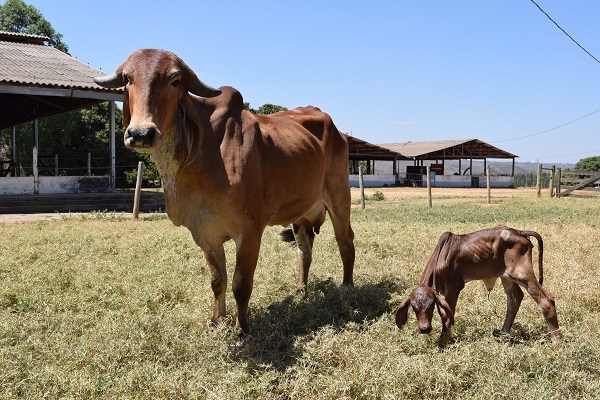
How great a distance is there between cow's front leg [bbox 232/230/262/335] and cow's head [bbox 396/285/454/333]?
1225 millimetres

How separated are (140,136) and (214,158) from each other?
96cm

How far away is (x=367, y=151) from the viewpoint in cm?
4419

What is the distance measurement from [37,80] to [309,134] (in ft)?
41.6

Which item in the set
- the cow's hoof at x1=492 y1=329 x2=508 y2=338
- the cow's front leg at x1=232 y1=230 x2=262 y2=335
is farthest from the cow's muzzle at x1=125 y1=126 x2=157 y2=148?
the cow's hoof at x1=492 y1=329 x2=508 y2=338

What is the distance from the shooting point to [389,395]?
3377 millimetres

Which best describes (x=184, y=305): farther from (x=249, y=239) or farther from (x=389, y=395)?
(x=389, y=395)

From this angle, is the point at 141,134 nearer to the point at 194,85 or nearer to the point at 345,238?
the point at 194,85

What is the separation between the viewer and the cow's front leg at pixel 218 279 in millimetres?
4906

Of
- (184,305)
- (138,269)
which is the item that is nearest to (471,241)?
(184,305)

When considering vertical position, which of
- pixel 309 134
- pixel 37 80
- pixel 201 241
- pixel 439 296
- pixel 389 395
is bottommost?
pixel 389 395

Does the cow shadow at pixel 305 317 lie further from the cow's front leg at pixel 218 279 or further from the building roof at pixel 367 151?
the building roof at pixel 367 151

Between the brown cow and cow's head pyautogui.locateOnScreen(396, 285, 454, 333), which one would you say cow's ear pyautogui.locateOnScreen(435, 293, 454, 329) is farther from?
the brown cow

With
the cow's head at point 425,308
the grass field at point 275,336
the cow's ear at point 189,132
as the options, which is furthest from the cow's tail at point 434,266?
the cow's ear at point 189,132

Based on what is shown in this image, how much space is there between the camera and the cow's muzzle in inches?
140
